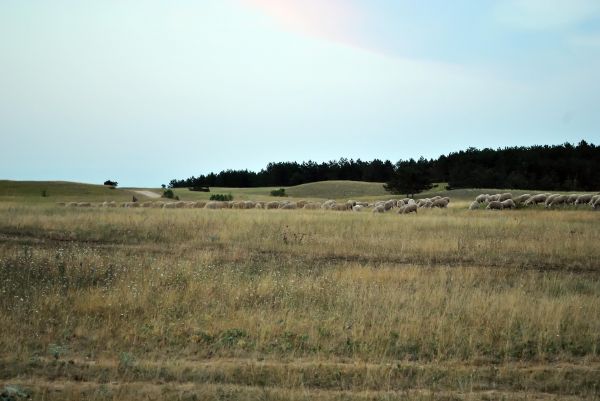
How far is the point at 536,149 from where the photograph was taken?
341ft

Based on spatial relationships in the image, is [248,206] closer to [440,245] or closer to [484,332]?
[440,245]

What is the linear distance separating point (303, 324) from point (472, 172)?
86952mm

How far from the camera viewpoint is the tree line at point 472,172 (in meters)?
83.5

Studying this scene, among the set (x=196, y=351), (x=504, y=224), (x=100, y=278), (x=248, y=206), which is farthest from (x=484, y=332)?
(x=248, y=206)

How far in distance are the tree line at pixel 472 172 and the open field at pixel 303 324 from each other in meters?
56.0

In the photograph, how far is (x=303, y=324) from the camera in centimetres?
879

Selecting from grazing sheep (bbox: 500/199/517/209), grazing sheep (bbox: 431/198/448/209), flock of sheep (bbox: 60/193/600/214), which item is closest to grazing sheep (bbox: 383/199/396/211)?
flock of sheep (bbox: 60/193/600/214)

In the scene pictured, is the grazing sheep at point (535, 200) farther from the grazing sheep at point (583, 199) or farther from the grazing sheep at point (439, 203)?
the grazing sheep at point (439, 203)

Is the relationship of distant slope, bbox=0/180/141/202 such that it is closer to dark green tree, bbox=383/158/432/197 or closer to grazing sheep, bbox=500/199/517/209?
dark green tree, bbox=383/158/432/197

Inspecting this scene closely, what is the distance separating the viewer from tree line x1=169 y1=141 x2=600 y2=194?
274 ft

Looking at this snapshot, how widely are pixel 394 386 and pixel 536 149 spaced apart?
108 meters

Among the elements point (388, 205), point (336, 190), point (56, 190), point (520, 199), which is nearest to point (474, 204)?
point (520, 199)

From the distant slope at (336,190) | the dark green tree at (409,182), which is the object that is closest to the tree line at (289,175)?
the distant slope at (336,190)

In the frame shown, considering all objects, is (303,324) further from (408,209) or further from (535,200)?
(535,200)
